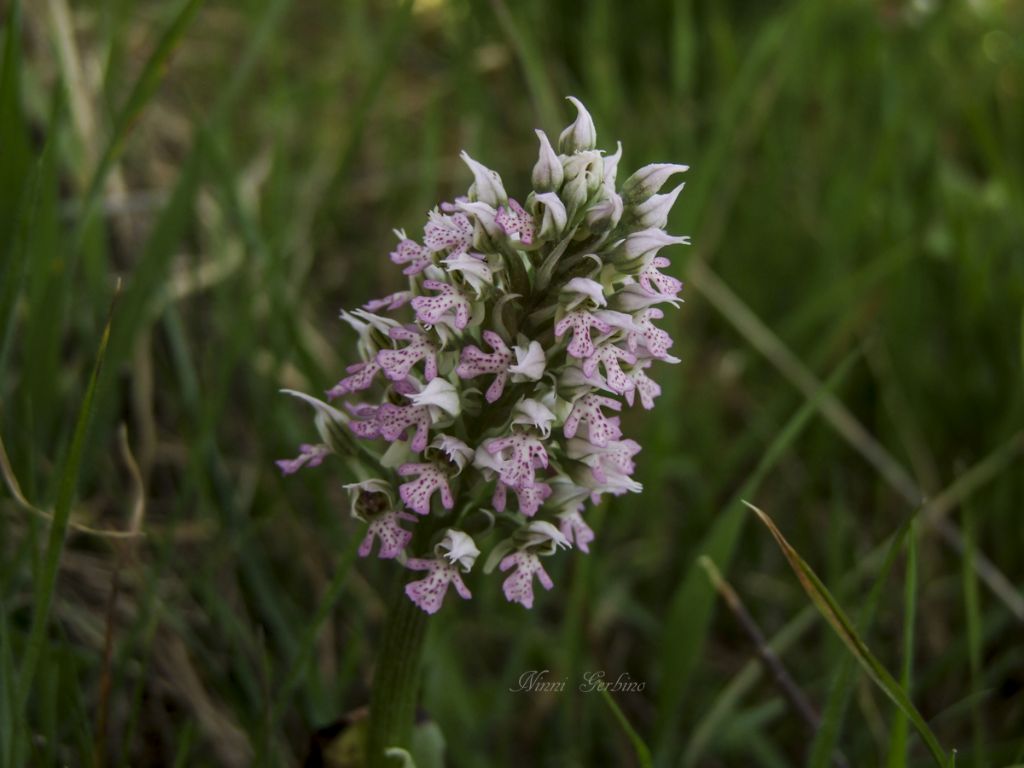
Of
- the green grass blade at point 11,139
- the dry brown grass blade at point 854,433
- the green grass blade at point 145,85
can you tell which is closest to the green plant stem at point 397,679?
the green grass blade at point 145,85

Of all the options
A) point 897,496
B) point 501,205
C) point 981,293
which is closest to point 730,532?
point 501,205

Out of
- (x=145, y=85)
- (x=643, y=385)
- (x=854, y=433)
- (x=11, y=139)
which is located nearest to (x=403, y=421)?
(x=643, y=385)

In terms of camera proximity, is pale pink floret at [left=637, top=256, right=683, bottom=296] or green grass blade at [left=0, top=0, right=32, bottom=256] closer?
pale pink floret at [left=637, top=256, right=683, bottom=296]

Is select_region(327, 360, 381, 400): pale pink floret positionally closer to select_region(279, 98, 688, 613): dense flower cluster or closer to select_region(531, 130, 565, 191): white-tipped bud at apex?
select_region(279, 98, 688, 613): dense flower cluster

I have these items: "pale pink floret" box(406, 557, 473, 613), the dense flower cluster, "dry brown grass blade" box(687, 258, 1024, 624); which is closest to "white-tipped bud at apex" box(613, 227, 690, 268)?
the dense flower cluster

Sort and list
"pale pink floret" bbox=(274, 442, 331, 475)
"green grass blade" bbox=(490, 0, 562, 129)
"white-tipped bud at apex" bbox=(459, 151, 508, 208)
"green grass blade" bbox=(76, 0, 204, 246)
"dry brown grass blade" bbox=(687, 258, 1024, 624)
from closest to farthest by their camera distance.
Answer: "white-tipped bud at apex" bbox=(459, 151, 508, 208)
"pale pink floret" bbox=(274, 442, 331, 475)
"green grass blade" bbox=(76, 0, 204, 246)
"green grass blade" bbox=(490, 0, 562, 129)
"dry brown grass blade" bbox=(687, 258, 1024, 624)
